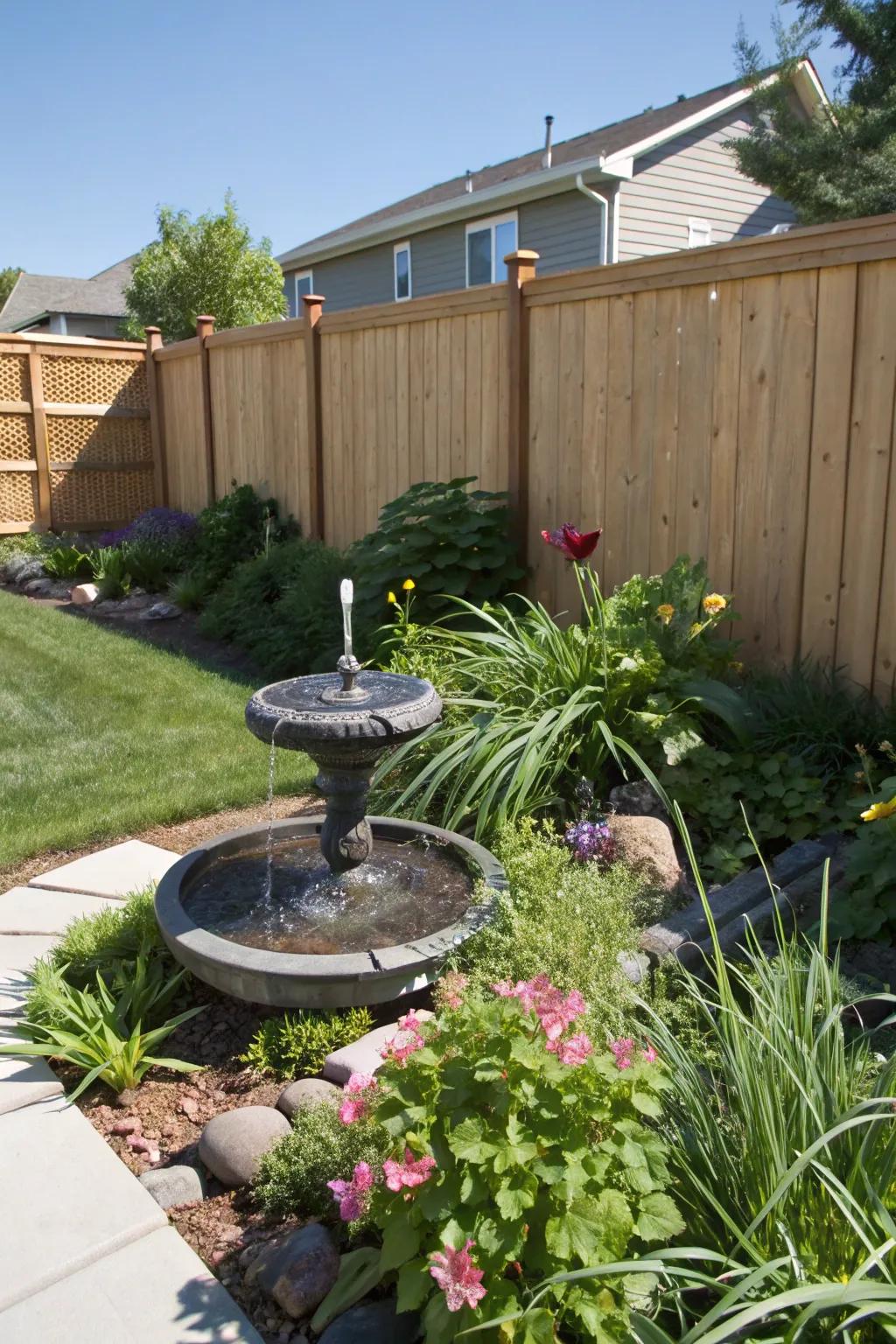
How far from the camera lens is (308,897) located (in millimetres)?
3502

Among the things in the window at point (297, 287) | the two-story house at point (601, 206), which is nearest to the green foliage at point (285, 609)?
the two-story house at point (601, 206)

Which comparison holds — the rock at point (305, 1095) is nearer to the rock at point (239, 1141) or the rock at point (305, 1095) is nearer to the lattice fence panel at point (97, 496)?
the rock at point (239, 1141)

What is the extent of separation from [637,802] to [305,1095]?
182 cm

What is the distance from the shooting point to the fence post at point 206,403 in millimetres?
10383

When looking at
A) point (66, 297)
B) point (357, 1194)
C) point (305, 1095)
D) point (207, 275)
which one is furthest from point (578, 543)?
point (66, 297)

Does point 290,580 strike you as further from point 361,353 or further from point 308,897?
point 308,897

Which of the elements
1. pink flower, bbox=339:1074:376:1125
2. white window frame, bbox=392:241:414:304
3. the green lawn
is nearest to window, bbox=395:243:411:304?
white window frame, bbox=392:241:414:304

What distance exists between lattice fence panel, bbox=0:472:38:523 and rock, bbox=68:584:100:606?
8.06 ft

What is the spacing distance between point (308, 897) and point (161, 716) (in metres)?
2.91

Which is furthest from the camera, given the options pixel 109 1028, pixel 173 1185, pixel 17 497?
pixel 17 497

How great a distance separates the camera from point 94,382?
1191 centimetres

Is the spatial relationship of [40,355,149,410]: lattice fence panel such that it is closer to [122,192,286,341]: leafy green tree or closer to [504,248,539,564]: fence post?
[122,192,286,341]: leafy green tree

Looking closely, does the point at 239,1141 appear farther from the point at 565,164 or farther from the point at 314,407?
the point at 565,164

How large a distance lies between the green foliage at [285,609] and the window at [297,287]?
11.8 meters
